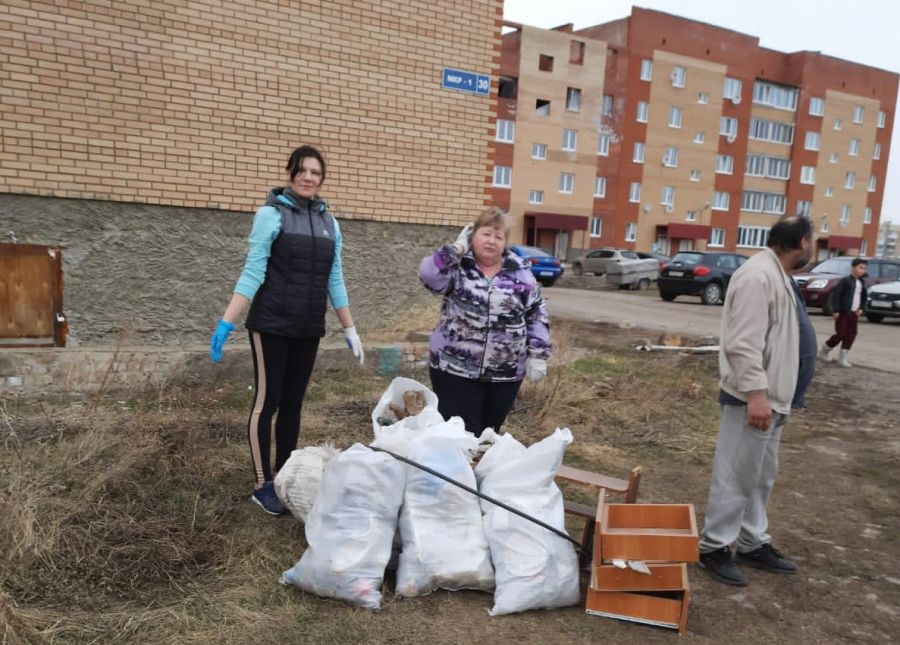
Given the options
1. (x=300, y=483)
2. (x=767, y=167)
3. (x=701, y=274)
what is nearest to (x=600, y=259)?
(x=701, y=274)

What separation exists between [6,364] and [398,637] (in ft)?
14.3

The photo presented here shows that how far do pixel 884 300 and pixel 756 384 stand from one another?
15.2m

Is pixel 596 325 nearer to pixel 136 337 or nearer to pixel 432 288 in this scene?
pixel 136 337

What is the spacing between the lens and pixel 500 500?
114 inches

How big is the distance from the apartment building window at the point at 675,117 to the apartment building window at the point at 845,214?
62.4 ft

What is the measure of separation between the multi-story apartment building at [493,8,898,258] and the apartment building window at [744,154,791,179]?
0.14 m

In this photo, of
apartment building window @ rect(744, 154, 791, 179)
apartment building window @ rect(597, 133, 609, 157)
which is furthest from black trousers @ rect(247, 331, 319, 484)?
apartment building window @ rect(744, 154, 791, 179)

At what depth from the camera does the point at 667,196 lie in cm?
4344

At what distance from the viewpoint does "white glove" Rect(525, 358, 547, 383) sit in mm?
3518

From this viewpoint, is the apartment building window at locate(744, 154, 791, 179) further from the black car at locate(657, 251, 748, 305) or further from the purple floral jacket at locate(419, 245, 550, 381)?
the purple floral jacket at locate(419, 245, 550, 381)

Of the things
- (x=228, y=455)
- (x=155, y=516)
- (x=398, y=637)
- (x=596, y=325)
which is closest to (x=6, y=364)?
(x=228, y=455)

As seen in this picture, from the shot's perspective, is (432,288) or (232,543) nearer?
(232,543)

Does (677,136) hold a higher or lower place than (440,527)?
higher

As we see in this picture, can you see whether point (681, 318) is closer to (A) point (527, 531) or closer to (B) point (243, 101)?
(B) point (243, 101)
